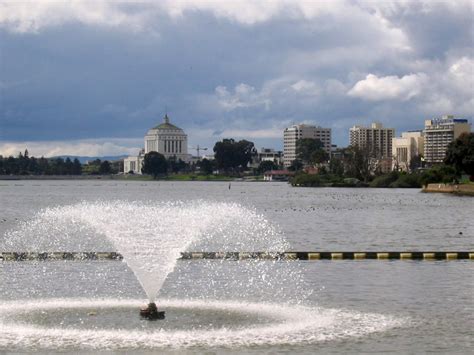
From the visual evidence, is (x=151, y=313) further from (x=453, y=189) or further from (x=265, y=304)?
(x=453, y=189)

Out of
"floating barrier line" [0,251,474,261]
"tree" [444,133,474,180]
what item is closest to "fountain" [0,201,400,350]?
"floating barrier line" [0,251,474,261]

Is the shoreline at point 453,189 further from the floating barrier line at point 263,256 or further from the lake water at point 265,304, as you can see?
the floating barrier line at point 263,256

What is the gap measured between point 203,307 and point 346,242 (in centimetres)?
3243

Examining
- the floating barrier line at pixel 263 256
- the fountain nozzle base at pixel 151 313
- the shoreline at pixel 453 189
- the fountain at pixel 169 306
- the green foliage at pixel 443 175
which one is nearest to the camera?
the fountain at pixel 169 306

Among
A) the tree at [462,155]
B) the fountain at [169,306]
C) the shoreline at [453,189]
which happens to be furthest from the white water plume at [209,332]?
the tree at [462,155]

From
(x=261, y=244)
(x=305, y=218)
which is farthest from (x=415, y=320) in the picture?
(x=305, y=218)

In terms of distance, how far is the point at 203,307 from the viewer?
32.8 metres

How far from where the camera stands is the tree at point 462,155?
174625 millimetres

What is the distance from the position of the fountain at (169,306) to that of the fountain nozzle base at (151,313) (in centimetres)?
3

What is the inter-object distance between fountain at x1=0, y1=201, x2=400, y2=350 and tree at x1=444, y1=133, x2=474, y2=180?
135 metres

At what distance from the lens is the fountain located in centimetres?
2719

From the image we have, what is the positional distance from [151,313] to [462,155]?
153 meters

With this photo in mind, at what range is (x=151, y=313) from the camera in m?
30.1

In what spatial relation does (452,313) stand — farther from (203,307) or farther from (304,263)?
(304,263)
